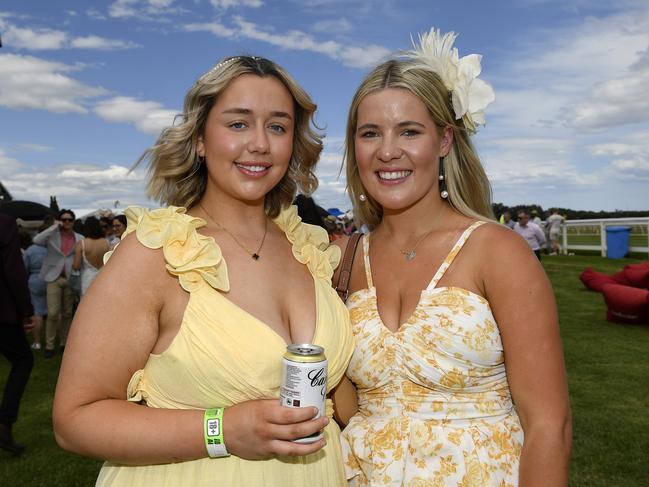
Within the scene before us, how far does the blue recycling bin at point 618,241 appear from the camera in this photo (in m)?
20.9

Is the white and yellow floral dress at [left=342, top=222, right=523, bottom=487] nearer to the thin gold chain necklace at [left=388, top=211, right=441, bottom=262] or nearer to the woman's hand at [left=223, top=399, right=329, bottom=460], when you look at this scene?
the thin gold chain necklace at [left=388, top=211, right=441, bottom=262]

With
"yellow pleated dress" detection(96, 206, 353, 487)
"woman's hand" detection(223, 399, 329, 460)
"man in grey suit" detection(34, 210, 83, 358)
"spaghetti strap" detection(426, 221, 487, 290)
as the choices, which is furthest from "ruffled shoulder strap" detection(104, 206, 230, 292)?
"man in grey suit" detection(34, 210, 83, 358)

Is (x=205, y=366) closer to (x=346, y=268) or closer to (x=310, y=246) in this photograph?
(x=310, y=246)

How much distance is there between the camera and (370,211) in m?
3.21

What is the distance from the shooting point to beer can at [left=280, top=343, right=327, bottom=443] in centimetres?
175

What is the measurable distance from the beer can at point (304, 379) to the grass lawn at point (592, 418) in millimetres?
3998

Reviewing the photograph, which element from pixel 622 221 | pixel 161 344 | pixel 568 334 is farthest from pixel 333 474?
pixel 622 221

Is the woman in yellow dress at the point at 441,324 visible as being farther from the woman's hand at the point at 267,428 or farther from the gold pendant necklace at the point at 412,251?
the woman's hand at the point at 267,428

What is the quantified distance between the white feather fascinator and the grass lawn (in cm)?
357

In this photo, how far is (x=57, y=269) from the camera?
9586 millimetres

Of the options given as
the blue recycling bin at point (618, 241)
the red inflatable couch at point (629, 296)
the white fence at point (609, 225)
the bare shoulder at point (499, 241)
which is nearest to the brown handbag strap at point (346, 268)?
the bare shoulder at point (499, 241)

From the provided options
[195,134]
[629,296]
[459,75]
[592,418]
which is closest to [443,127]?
[459,75]

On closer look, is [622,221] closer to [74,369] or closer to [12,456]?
[12,456]

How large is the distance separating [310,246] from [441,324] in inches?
29.5
